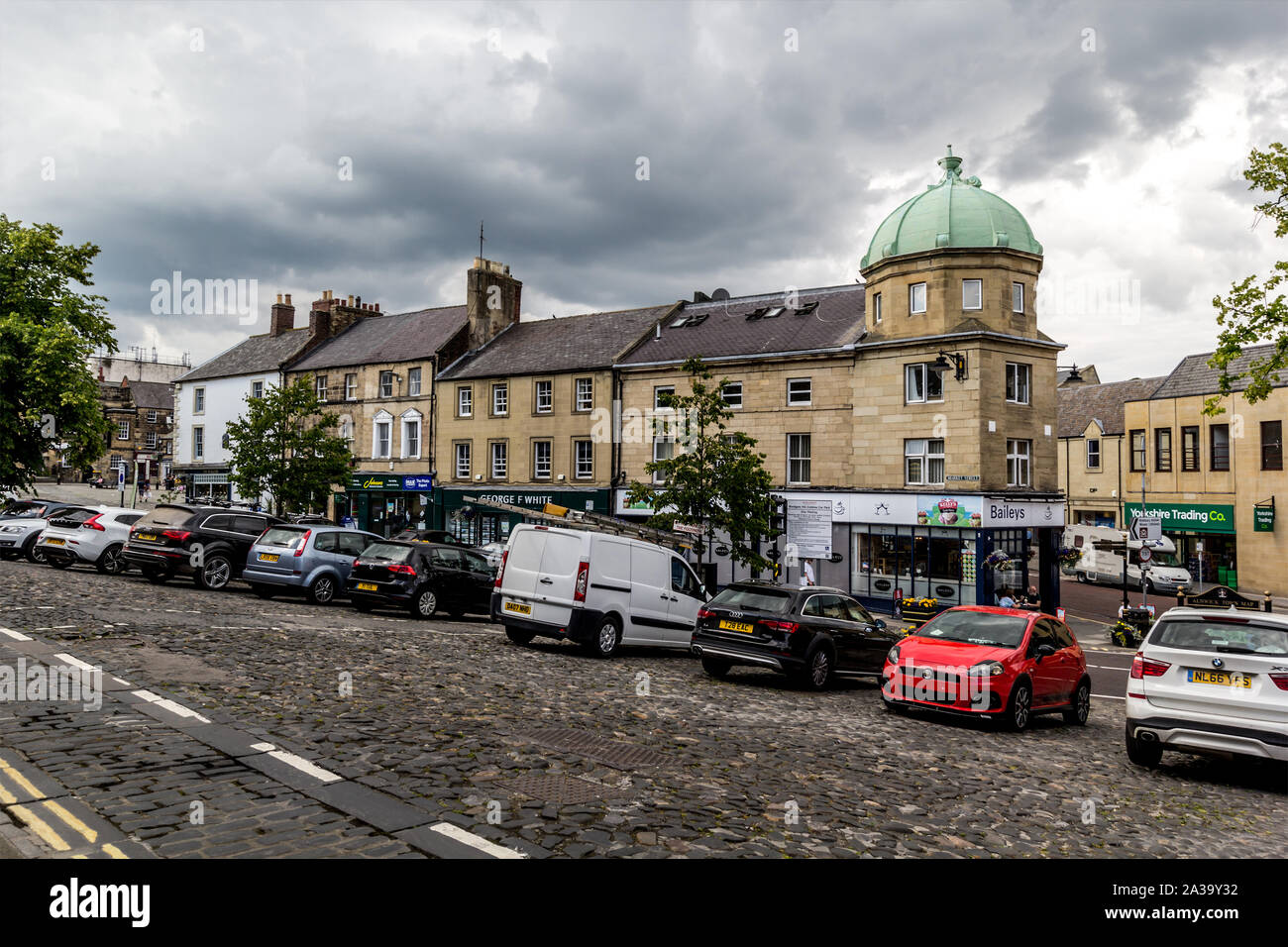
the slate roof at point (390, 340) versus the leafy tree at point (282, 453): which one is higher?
the slate roof at point (390, 340)

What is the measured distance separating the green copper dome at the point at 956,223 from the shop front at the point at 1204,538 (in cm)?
1770

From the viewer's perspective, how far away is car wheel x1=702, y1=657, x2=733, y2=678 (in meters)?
14.2

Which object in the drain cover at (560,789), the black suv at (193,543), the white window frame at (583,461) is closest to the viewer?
the drain cover at (560,789)

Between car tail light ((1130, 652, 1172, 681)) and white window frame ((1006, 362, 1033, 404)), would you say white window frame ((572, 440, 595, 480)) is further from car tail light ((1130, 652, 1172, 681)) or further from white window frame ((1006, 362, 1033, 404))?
car tail light ((1130, 652, 1172, 681))

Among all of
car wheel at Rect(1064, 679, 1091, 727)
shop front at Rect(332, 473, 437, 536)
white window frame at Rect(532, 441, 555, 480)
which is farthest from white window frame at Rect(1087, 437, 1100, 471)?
car wheel at Rect(1064, 679, 1091, 727)

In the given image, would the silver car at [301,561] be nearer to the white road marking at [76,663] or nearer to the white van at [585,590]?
the white van at [585,590]

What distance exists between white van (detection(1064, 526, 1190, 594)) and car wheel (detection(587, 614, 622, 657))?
31.6 m

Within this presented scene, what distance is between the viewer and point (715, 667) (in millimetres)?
14422

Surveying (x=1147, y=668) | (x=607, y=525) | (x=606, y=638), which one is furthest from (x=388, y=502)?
(x=1147, y=668)

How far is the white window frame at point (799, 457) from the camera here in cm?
3384

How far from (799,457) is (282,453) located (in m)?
20.2

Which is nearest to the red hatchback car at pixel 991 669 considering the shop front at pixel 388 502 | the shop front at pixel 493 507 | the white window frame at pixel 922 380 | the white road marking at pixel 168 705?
the white road marking at pixel 168 705
